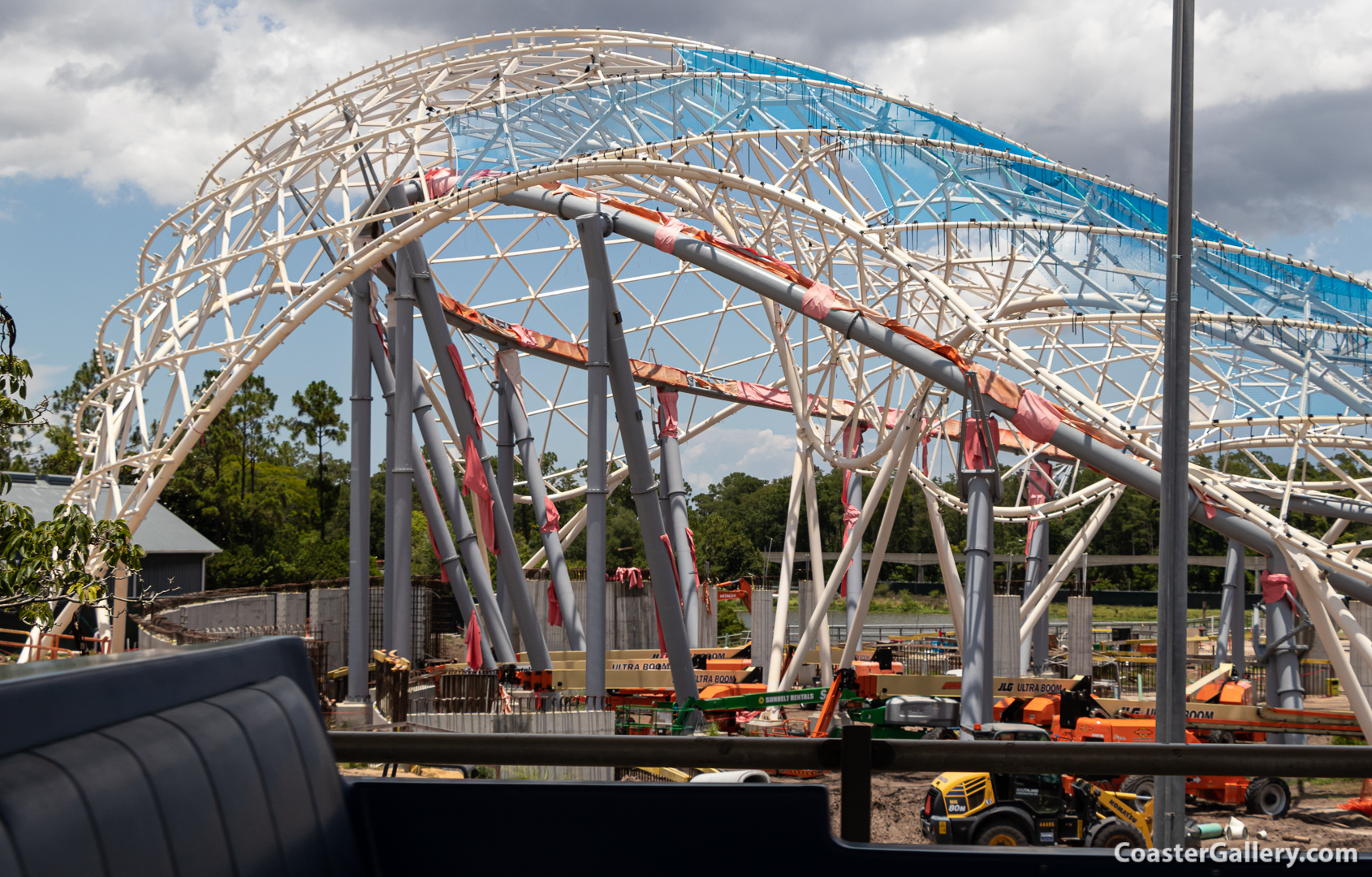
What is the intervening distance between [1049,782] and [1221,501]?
574 cm

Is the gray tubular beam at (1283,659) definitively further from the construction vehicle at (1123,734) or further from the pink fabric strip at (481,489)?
the pink fabric strip at (481,489)

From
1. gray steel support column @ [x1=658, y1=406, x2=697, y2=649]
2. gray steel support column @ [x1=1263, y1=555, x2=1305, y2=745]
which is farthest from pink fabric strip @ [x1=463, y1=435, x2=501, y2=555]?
gray steel support column @ [x1=1263, y1=555, x2=1305, y2=745]

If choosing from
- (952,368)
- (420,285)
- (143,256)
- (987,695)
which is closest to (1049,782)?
(987,695)

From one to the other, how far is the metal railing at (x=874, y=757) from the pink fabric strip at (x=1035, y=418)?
1501 cm

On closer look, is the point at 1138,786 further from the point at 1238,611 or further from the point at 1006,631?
the point at 1238,611

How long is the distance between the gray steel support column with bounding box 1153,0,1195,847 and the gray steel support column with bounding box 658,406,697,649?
24.9m

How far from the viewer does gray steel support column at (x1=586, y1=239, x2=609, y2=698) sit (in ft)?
64.1

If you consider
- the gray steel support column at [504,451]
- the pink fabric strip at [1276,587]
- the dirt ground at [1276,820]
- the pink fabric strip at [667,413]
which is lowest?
the dirt ground at [1276,820]

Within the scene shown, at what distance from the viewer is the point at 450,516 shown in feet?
81.4

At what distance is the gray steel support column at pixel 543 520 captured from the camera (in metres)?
27.5

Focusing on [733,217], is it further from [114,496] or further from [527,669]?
[114,496]

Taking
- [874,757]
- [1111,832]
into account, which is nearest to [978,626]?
[1111,832]

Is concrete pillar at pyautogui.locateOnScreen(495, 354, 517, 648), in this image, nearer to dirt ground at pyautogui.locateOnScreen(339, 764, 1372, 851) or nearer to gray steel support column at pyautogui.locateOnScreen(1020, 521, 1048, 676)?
dirt ground at pyautogui.locateOnScreen(339, 764, 1372, 851)

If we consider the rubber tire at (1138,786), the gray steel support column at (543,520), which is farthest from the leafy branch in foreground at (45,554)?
the gray steel support column at (543,520)
